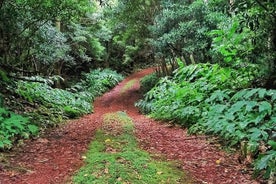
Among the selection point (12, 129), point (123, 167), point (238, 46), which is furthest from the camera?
point (238, 46)

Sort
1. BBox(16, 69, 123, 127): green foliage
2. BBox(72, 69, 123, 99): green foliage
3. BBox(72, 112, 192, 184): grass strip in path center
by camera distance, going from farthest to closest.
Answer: BBox(72, 69, 123, 99): green foliage < BBox(16, 69, 123, 127): green foliage < BBox(72, 112, 192, 184): grass strip in path center

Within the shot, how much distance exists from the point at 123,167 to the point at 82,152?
1516 mm

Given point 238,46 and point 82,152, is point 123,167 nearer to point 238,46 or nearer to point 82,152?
point 82,152

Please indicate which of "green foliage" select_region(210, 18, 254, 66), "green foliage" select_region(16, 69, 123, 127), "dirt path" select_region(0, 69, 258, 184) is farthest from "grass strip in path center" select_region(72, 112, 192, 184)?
"green foliage" select_region(210, 18, 254, 66)

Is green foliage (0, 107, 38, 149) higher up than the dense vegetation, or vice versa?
the dense vegetation

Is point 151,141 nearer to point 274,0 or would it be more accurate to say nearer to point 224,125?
point 224,125

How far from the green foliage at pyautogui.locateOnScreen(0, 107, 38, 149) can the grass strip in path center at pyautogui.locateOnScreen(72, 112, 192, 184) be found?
Result: 5.40ft

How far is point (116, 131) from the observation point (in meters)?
8.04

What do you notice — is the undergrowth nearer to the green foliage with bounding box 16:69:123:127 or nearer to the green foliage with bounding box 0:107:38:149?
the green foliage with bounding box 16:69:123:127

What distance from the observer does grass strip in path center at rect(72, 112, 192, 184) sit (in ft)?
14.7

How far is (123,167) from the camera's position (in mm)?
4852

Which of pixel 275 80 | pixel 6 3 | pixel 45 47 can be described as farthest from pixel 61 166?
pixel 45 47

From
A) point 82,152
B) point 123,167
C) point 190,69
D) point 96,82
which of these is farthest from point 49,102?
point 96,82

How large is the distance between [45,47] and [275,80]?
947cm
